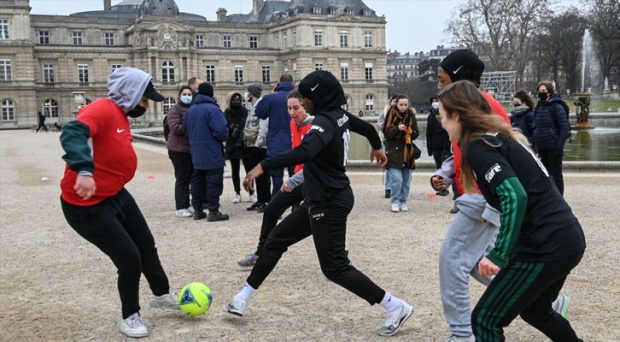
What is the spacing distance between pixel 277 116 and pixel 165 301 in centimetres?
462

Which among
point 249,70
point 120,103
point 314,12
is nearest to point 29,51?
point 249,70

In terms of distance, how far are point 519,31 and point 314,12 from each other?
83.1 feet

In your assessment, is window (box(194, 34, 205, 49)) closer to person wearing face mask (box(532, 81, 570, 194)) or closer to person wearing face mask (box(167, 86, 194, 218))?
person wearing face mask (box(167, 86, 194, 218))

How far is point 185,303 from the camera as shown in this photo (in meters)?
5.06

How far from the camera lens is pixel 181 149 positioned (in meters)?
10.1

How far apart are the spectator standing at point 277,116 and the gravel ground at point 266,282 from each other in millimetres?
1108

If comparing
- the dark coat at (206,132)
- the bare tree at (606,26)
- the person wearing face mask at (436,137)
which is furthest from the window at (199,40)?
the dark coat at (206,132)

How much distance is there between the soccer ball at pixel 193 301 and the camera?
5.05m

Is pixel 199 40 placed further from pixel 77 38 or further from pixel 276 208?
pixel 276 208

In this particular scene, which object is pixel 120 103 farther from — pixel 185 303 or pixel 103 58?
pixel 103 58

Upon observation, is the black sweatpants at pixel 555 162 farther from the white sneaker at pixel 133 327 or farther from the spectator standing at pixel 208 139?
the white sneaker at pixel 133 327

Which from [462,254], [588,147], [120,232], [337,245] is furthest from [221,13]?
[462,254]

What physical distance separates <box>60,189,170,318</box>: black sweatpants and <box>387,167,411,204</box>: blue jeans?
550cm

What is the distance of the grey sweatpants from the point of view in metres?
4.09
